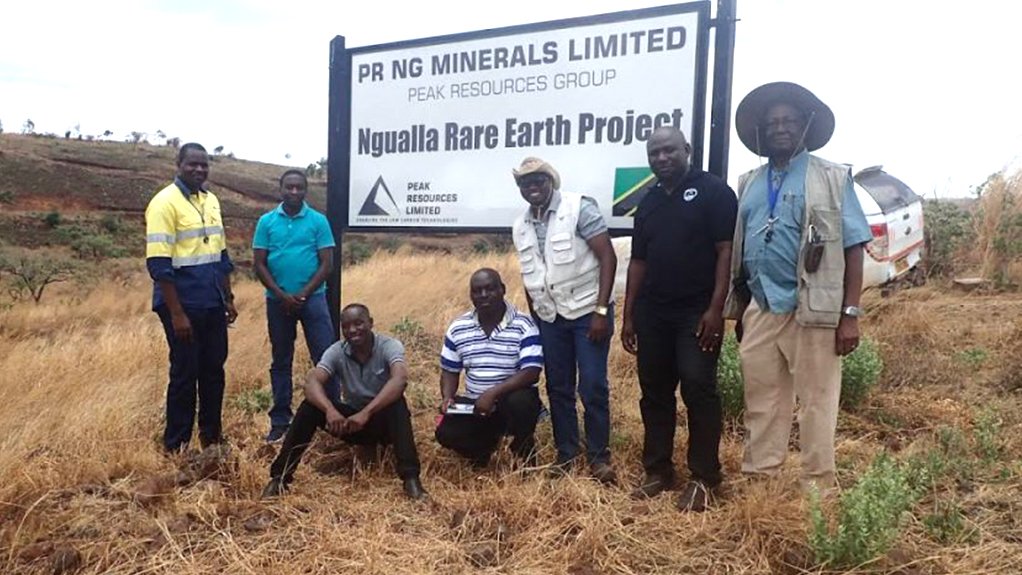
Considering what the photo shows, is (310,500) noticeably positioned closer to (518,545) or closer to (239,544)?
(239,544)

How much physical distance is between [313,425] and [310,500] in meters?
0.38

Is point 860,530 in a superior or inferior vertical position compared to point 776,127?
inferior

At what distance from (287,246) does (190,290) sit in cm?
69

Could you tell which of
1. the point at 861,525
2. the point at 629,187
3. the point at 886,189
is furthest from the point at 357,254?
the point at 861,525

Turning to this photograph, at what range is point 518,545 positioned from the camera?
122 inches

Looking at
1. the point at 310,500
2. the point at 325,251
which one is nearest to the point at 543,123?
the point at 325,251

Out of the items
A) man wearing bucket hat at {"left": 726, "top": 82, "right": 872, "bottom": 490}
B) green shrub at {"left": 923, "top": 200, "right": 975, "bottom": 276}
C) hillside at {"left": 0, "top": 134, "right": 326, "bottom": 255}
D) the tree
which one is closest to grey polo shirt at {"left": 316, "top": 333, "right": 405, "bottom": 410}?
man wearing bucket hat at {"left": 726, "top": 82, "right": 872, "bottom": 490}

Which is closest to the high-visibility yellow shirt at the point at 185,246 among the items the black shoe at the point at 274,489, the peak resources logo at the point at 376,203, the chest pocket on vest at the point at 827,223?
the black shoe at the point at 274,489

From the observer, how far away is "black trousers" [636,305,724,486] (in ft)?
11.4

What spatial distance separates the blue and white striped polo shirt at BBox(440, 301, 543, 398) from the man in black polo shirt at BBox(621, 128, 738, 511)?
25.4 inches

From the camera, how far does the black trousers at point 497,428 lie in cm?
404

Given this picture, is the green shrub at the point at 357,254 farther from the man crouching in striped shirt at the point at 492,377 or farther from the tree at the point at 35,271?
the man crouching in striped shirt at the point at 492,377

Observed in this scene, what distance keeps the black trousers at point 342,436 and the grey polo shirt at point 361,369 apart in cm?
11

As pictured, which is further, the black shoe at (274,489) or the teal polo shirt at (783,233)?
the black shoe at (274,489)
